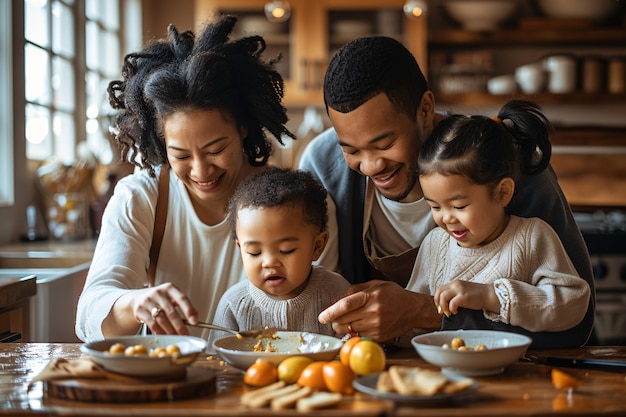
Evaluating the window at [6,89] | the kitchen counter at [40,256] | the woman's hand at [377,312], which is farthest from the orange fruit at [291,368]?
the window at [6,89]

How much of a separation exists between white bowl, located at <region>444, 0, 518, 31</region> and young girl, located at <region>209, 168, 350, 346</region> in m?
3.51

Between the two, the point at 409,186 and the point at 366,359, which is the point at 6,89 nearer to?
the point at 409,186

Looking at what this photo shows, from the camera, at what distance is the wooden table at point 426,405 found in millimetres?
1111

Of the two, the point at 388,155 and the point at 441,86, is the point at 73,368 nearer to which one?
the point at 388,155

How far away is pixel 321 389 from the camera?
1.21 meters

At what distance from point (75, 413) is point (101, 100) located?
3.58 m

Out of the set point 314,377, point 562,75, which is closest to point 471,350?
point 314,377

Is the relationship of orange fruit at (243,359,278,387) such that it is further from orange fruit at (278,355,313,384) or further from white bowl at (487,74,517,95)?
white bowl at (487,74,517,95)

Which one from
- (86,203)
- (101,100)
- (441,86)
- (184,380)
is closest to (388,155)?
(184,380)

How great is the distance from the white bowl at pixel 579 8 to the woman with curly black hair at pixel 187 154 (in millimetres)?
3422

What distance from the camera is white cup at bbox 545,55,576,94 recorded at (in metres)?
4.97

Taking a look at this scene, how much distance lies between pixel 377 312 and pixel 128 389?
0.58m

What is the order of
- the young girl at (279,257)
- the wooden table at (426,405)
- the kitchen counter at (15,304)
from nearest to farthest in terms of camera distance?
the wooden table at (426,405) < the young girl at (279,257) < the kitchen counter at (15,304)

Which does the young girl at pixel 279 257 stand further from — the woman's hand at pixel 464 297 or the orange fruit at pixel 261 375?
the orange fruit at pixel 261 375
